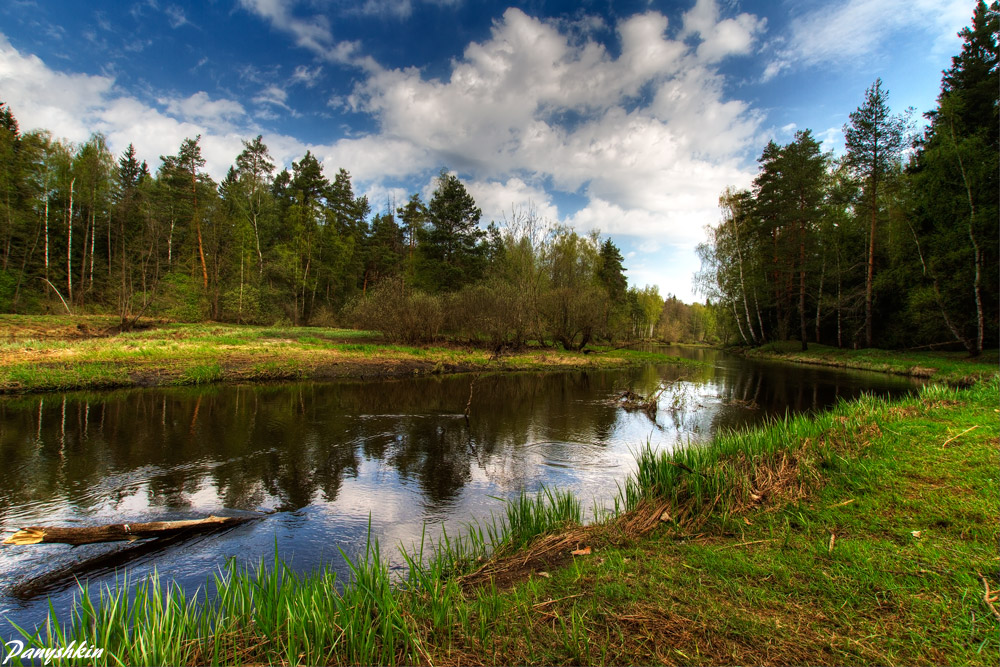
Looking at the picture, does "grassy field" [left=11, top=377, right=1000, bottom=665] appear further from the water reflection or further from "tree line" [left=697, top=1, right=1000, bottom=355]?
"tree line" [left=697, top=1, right=1000, bottom=355]

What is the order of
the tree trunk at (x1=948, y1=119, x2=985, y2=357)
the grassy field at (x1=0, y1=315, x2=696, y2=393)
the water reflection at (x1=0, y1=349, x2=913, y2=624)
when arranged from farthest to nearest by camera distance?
the tree trunk at (x1=948, y1=119, x2=985, y2=357) < the grassy field at (x1=0, y1=315, x2=696, y2=393) < the water reflection at (x1=0, y1=349, x2=913, y2=624)

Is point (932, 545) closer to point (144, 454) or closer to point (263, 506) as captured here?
point (263, 506)

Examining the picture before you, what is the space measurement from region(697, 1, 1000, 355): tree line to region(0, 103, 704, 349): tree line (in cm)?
1404

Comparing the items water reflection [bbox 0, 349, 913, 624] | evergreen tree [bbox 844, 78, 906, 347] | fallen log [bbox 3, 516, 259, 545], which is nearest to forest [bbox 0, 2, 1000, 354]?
evergreen tree [bbox 844, 78, 906, 347]

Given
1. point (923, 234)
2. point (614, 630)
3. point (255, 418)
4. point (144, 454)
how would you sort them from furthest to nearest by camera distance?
point (923, 234), point (255, 418), point (144, 454), point (614, 630)

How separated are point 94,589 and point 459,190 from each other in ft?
132

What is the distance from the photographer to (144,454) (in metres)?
8.08

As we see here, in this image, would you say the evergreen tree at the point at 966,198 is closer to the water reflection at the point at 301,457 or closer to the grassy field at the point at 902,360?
the grassy field at the point at 902,360

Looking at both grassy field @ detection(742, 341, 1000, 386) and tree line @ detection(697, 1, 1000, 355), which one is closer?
grassy field @ detection(742, 341, 1000, 386)

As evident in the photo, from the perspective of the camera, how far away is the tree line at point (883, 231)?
70.2 feet

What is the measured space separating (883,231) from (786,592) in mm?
37669

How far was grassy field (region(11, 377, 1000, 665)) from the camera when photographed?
239 cm

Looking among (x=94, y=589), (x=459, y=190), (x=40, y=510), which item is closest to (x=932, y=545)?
(x=94, y=589)

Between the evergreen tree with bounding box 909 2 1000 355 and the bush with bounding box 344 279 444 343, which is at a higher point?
the evergreen tree with bounding box 909 2 1000 355
